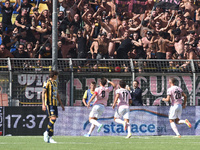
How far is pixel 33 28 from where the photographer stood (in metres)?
18.2

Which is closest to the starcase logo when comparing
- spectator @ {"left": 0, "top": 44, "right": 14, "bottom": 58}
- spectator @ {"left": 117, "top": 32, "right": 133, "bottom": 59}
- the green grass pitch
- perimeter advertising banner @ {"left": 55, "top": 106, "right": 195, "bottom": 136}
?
perimeter advertising banner @ {"left": 55, "top": 106, "right": 195, "bottom": 136}

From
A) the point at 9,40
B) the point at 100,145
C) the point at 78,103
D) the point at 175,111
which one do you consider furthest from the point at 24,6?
the point at 100,145

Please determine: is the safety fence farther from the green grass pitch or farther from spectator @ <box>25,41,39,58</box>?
the green grass pitch

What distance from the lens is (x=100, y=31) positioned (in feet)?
62.3

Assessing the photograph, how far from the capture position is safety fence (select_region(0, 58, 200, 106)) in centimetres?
1556

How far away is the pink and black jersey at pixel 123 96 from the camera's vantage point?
13984 millimetres

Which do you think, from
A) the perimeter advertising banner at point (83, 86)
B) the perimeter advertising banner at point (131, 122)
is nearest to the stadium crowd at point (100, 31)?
the perimeter advertising banner at point (83, 86)

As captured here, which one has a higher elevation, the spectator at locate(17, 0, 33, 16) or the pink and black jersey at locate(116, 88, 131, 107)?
the spectator at locate(17, 0, 33, 16)

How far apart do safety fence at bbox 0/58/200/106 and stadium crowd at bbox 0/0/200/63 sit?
1289 millimetres

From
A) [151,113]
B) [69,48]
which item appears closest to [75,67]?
[69,48]

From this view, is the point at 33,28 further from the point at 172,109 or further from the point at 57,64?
the point at 172,109

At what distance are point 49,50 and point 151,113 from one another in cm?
450

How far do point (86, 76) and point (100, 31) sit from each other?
3507 millimetres

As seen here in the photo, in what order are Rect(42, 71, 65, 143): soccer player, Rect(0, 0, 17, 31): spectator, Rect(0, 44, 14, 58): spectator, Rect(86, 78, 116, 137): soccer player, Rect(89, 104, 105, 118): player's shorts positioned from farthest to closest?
Rect(0, 0, 17, 31): spectator → Rect(0, 44, 14, 58): spectator → Rect(89, 104, 105, 118): player's shorts → Rect(86, 78, 116, 137): soccer player → Rect(42, 71, 65, 143): soccer player
